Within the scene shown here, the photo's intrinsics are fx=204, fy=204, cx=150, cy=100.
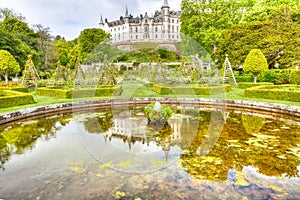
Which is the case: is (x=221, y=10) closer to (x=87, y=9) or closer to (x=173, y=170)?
(x=87, y=9)

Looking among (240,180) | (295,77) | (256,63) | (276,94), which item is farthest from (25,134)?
(295,77)

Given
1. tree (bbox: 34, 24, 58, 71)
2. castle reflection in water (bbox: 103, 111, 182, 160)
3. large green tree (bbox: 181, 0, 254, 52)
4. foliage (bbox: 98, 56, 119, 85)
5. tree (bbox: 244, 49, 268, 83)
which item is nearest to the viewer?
castle reflection in water (bbox: 103, 111, 182, 160)

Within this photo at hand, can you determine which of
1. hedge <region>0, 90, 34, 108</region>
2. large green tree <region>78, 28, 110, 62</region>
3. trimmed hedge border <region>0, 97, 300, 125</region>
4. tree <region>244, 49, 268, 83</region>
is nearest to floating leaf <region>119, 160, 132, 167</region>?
trimmed hedge border <region>0, 97, 300, 125</region>

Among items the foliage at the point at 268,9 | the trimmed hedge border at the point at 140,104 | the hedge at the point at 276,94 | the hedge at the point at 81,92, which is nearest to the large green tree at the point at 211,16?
the foliage at the point at 268,9

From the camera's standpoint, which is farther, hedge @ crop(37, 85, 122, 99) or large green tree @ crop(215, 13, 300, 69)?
large green tree @ crop(215, 13, 300, 69)

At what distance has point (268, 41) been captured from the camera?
68.4ft

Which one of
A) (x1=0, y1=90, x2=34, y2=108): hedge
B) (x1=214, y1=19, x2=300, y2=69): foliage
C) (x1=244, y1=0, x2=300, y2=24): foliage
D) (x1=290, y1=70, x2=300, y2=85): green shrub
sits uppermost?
(x1=244, y1=0, x2=300, y2=24): foliage

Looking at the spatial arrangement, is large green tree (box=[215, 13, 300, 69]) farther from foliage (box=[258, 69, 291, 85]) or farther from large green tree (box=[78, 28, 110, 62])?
large green tree (box=[78, 28, 110, 62])

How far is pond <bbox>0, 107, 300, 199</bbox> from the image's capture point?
3709mm

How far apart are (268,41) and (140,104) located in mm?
16073

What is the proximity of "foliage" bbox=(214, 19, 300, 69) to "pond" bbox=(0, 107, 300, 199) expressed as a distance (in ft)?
51.1

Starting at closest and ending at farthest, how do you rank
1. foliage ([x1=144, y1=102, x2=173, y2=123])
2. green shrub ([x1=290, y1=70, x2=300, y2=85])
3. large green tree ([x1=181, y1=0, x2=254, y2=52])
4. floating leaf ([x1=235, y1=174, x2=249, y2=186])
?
1. floating leaf ([x1=235, y1=174, x2=249, y2=186])
2. foliage ([x1=144, y1=102, x2=173, y2=123])
3. green shrub ([x1=290, y1=70, x2=300, y2=85])
4. large green tree ([x1=181, y1=0, x2=254, y2=52])

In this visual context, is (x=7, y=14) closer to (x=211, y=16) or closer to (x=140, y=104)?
(x=211, y=16)

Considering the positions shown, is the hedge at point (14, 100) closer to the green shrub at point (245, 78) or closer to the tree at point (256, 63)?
the tree at point (256, 63)
